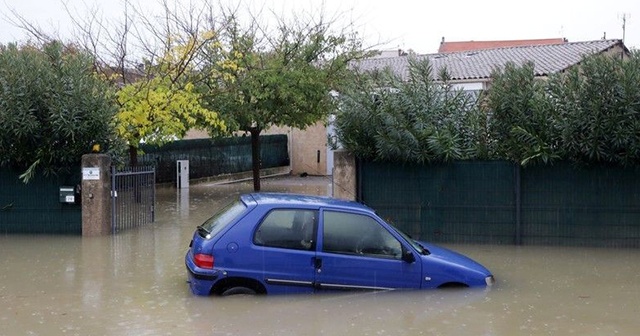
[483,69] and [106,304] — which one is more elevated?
[483,69]

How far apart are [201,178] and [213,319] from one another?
23090 mm

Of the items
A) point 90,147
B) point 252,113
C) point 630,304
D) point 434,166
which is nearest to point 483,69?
point 252,113

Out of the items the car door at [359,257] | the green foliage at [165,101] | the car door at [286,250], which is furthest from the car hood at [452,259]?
the green foliage at [165,101]

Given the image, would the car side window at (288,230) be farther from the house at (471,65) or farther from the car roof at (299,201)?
the house at (471,65)

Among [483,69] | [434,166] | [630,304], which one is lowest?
[630,304]

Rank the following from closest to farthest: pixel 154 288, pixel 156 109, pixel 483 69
A: pixel 154 288, pixel 156 109, pixel 483 69

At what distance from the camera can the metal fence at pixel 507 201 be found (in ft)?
47.7

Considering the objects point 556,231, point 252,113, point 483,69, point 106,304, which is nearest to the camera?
point 106,304

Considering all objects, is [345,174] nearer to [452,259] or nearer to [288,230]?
[452,259]

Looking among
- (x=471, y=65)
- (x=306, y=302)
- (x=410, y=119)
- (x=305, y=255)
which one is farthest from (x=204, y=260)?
(x=471, y=65)

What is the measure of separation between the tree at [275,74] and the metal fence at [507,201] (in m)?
7.88

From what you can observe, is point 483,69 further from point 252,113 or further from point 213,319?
point 213,319

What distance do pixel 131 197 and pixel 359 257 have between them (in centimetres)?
861

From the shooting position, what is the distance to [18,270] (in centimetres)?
1211
